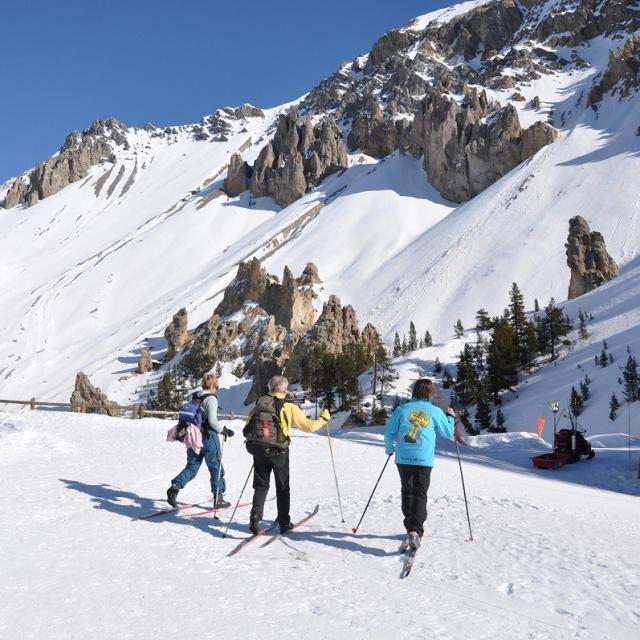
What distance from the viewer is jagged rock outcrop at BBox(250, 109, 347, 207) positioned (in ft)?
499

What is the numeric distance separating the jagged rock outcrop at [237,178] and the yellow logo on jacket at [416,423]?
551 feet

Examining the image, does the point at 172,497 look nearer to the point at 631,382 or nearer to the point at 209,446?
the point at 209,446

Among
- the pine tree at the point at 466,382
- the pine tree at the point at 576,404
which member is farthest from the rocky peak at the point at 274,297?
the pine tree at the point at 576,404

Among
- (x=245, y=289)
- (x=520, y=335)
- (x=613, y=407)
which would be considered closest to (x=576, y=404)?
(x=613, y=407)

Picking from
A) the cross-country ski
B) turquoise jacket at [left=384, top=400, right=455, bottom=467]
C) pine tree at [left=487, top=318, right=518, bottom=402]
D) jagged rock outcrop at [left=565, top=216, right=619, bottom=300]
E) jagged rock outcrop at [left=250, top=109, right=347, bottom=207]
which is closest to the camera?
turquoise jacket at [left=384, top=400, right=455, bottom=467]

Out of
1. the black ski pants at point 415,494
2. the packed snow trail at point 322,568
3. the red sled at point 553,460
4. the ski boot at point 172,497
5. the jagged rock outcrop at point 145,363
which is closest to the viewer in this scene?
the packed snow trail at point 322,568

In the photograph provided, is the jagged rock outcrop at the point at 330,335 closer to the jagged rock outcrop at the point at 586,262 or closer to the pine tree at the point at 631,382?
the jagged rock outcrop at the point at 586,262

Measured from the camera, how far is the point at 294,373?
6075 cm

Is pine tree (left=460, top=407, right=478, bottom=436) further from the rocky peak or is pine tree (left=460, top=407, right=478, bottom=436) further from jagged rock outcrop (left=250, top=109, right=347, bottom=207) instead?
jagged rock outcrop (left=250, top=109, right=347, bottom=207)

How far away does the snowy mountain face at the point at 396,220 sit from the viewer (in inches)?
3243

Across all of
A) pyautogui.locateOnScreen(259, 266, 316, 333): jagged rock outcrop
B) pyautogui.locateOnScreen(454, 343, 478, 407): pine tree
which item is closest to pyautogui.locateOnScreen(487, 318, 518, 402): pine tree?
pyautogui.locateOnScreen(454, 343, 478, 407): pine tree

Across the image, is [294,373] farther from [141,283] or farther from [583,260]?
[141,283]

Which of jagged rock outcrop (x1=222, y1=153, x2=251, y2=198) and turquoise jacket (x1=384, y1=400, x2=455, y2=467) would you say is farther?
jagged rock outcrop (x1=222, y1=153, x2=251, y2=198)

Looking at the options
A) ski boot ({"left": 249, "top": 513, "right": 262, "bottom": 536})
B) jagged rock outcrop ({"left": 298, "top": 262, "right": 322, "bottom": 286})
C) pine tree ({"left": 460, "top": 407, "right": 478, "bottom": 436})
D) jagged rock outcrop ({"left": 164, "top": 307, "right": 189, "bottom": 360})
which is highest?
jagged rock outcrop ({"left": 298, "top": 262, "right": 322, "bottom": 286})
